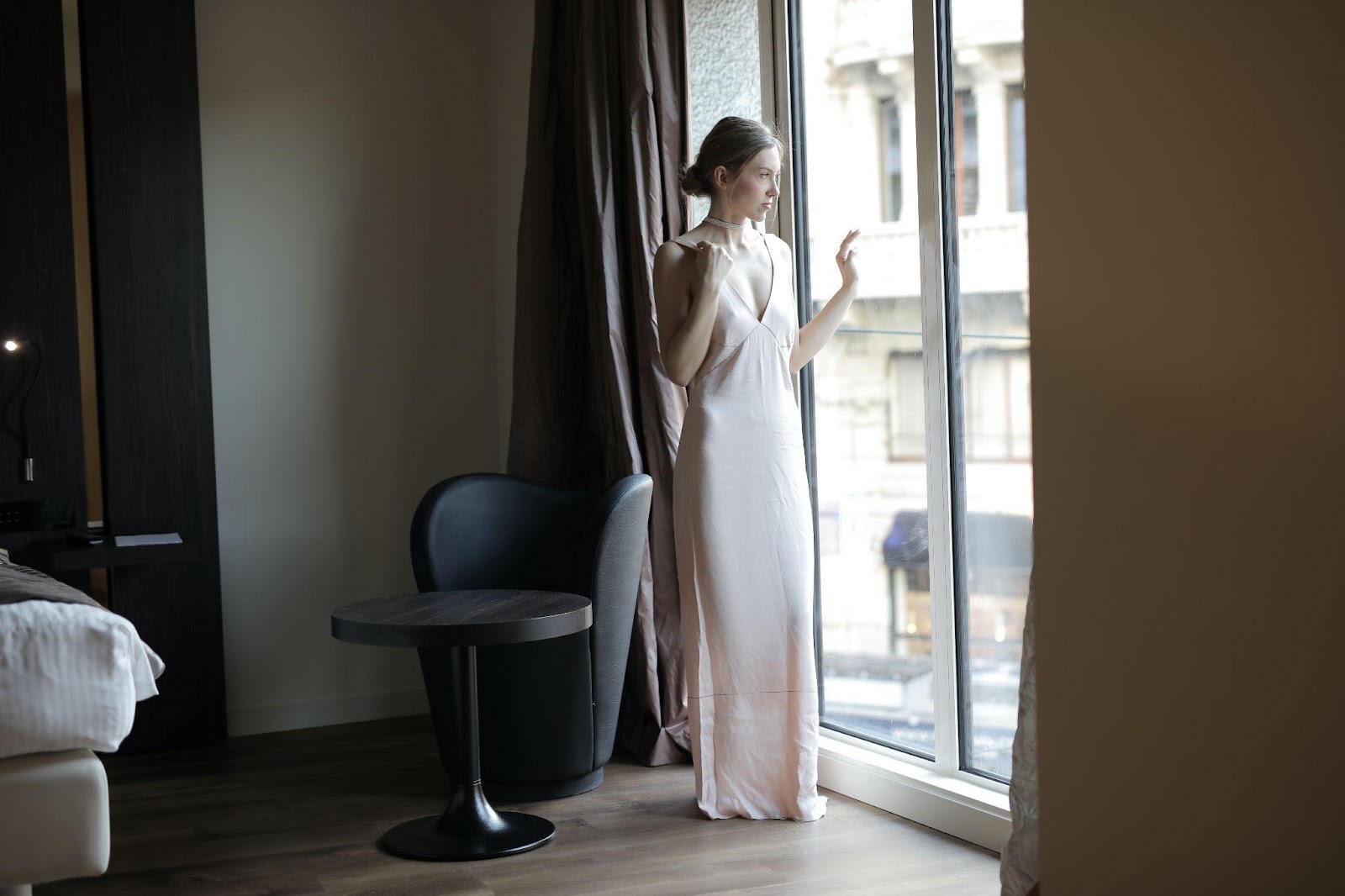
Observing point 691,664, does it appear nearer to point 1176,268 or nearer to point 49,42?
point 1176,268

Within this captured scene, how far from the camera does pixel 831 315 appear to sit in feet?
10.1

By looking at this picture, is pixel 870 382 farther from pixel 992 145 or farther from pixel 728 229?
pixel 992 145

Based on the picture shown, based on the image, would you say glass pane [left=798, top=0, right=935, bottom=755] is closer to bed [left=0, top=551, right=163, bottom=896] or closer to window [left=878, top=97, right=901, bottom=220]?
window [left=878, top=97, right=901, bottom=220]

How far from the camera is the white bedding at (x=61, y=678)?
2.14 metres

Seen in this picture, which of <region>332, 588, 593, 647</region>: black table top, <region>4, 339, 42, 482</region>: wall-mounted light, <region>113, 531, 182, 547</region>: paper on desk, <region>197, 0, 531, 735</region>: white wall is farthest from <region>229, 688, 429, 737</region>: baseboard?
<region>332, 588, 593, 647</region>: black table top

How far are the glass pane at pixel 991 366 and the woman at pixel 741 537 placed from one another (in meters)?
0.34

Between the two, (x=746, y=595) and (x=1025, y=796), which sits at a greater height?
(x=746, y=595)

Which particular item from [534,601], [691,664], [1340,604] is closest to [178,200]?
→ [534,601]

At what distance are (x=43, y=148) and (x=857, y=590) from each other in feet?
8.89

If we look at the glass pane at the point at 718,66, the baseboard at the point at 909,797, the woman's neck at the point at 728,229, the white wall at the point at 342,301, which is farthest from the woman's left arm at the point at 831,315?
the white wall at the point at 342,301

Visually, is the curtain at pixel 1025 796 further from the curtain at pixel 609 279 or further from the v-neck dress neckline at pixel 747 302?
the curtain at pixel 609 279

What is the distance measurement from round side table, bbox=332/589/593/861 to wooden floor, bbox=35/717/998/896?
0.20ft

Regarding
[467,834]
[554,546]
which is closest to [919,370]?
[554,546]

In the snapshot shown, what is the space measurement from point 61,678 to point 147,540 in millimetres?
1669
